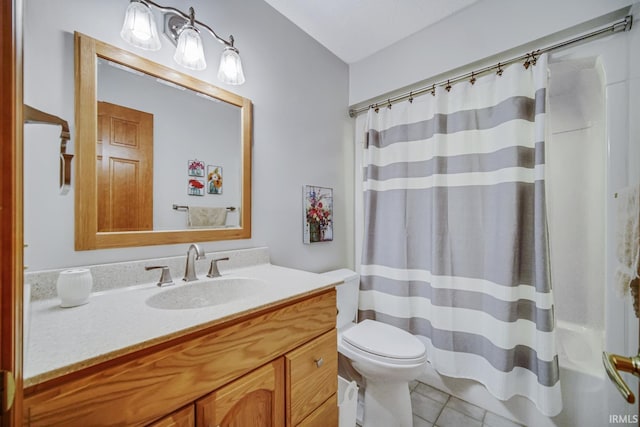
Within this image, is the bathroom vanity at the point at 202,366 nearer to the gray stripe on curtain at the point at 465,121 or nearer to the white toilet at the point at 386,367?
the white toilet at the point at 386,367

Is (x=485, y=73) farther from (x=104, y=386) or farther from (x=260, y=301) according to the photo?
(x=104, y=386)

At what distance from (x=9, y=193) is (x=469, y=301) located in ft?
5.94

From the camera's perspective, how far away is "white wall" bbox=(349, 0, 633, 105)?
1244mm

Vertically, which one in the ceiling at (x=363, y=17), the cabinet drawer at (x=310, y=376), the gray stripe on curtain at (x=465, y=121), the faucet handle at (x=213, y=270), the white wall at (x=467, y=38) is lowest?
the cabinet drawer at (x=310, y=376)

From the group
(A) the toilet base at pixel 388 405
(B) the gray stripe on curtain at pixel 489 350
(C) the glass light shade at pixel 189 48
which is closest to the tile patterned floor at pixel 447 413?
(A) the toilet base at pixel 388 405

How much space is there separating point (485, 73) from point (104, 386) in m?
2.10

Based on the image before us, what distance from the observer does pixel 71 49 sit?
2.96 ft

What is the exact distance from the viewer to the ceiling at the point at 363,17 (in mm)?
1505

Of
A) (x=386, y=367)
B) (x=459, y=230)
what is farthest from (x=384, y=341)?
(x=459, y=230)

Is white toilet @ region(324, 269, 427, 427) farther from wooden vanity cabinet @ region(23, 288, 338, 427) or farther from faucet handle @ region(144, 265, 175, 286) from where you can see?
faucet handle @ region(144, 265, 175, 286)

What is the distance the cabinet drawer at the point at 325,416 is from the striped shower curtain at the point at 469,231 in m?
0.83

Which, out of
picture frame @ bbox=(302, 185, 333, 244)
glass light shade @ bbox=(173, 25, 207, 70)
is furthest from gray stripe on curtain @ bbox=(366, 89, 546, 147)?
glass light shade @ bbox=(173, 25, 207, 70)

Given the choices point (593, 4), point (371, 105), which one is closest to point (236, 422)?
point (371, 105)

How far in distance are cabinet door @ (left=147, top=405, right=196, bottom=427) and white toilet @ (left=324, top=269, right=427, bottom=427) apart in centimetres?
79
